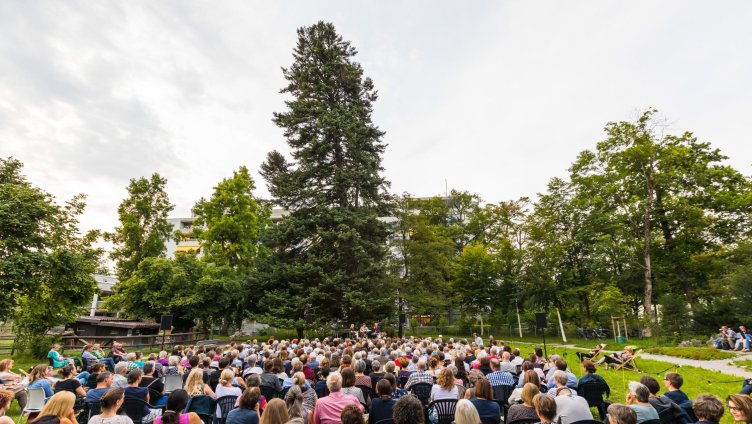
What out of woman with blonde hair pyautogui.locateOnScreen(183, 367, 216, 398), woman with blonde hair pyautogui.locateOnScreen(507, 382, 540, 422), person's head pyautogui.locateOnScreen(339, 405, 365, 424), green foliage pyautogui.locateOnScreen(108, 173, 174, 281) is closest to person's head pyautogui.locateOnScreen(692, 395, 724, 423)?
woman with blonde hair pyautogui.locateOnScreen(507, 382, 540, 422)

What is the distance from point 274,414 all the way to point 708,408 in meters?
4.37

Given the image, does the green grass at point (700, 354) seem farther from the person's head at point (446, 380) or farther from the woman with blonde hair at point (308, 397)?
the woman with blonde hair at point (308, 397)

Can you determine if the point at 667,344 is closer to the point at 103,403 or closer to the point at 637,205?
the point at 637,205

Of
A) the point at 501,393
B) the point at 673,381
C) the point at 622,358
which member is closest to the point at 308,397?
the point at 501,393

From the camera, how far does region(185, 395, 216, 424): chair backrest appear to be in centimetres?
564

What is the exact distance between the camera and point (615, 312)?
76.9ft

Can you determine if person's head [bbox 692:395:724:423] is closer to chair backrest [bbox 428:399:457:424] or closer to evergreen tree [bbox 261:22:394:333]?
chair backrest [bbox 428:399:457:424]

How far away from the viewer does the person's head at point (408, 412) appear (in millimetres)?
3557

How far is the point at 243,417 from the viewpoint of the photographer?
14.1 feet

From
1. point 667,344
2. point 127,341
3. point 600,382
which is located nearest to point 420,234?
point 667,344

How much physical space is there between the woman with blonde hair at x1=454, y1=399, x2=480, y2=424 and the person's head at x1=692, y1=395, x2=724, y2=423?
2.29m

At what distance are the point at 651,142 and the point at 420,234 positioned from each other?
18737 millimetres

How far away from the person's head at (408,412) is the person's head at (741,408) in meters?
2.96

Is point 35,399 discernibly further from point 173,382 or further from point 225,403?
point 225,403
